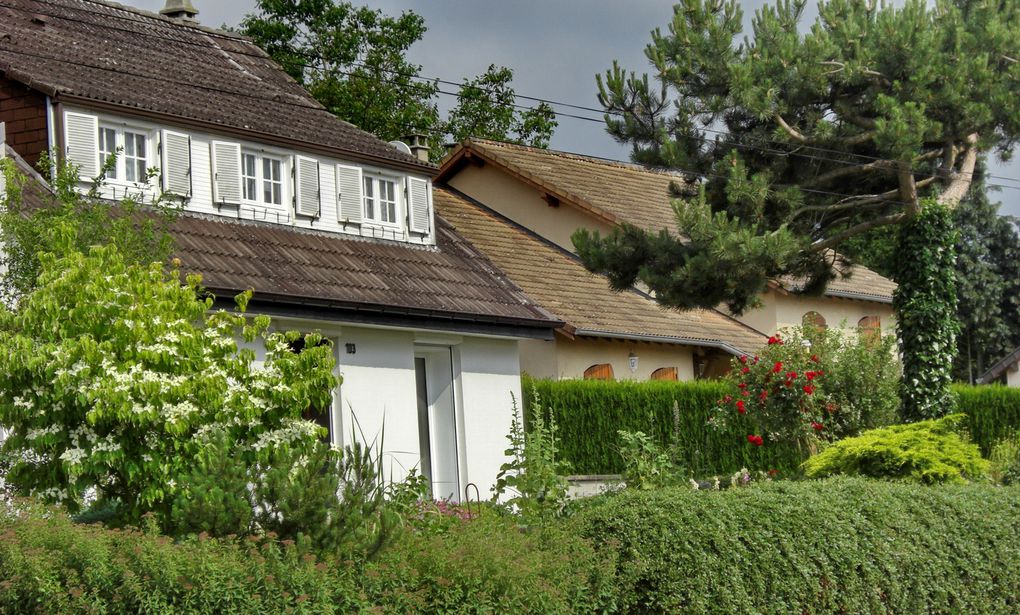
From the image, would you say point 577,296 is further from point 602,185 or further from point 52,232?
point 52,232

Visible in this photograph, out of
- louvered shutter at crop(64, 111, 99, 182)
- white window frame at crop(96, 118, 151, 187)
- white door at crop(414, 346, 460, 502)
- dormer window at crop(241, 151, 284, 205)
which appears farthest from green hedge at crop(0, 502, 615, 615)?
dormer window at crop(241, 151, 284, 205)

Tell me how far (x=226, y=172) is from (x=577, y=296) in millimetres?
11515

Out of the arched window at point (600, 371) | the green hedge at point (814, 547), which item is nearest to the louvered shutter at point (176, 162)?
the green hedge at point (814, 547)

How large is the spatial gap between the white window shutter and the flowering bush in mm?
5478

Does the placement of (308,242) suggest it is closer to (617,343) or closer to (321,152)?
(321,152)

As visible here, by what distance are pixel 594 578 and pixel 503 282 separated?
12559 mm

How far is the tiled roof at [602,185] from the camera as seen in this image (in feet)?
109

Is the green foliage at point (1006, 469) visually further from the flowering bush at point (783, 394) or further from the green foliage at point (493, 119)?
the green foliage at point (493, 119)

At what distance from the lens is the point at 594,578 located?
33.6ft

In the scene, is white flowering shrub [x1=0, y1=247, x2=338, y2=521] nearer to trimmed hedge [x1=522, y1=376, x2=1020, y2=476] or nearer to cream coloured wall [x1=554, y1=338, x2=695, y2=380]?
trimmed hedge [x1=522, y1=376, x2=1020, y2=476]

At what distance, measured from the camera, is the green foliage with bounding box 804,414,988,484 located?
15.2m

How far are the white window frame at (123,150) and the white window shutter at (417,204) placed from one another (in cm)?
488

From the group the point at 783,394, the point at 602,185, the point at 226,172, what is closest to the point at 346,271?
the point at 226,172

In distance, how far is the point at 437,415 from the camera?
21.2 meters
